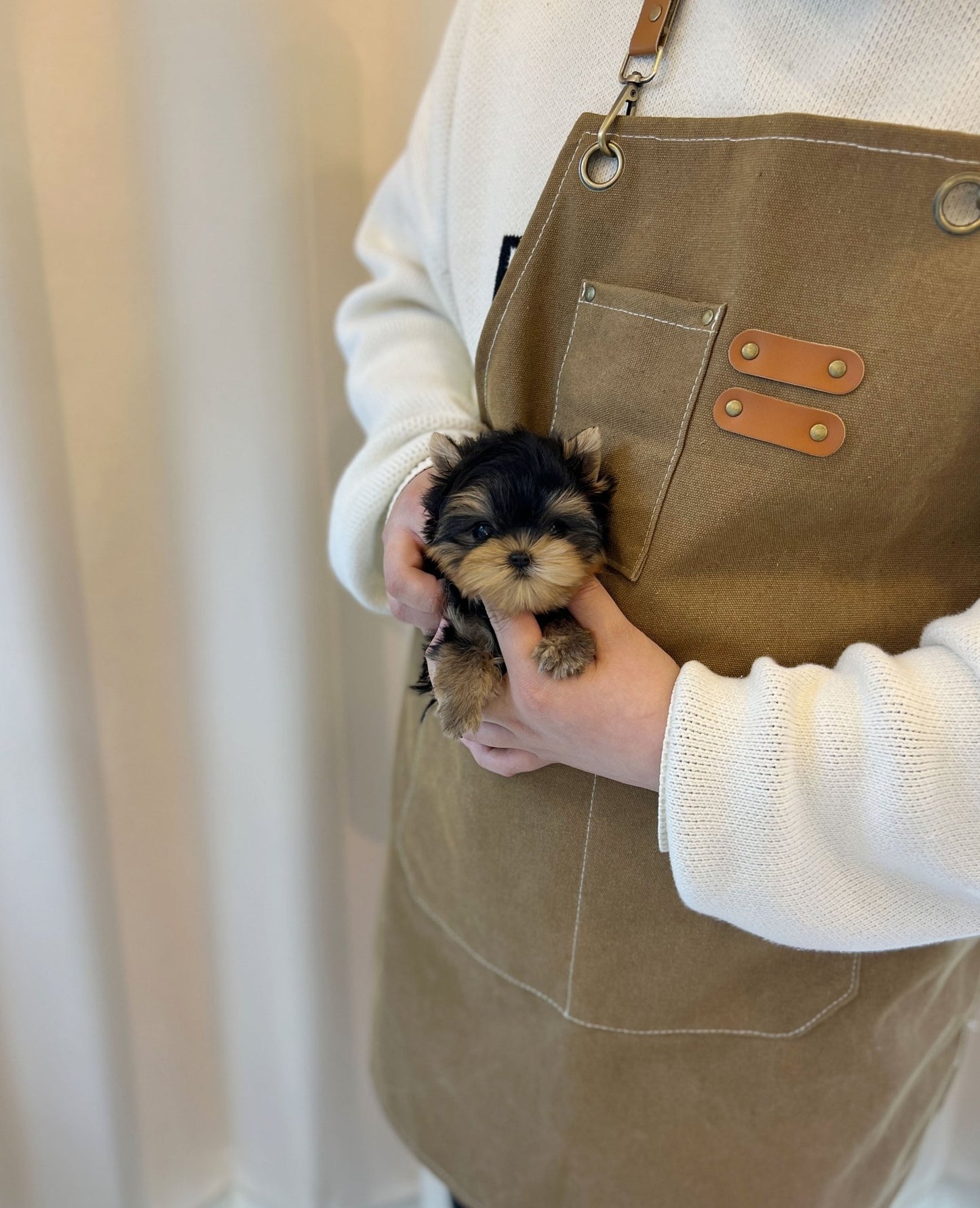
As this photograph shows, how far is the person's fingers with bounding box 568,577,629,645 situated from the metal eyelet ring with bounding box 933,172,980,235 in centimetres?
44

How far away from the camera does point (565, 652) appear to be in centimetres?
80

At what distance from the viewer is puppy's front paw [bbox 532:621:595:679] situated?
798 mm

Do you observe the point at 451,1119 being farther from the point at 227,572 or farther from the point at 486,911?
the point at 227,572

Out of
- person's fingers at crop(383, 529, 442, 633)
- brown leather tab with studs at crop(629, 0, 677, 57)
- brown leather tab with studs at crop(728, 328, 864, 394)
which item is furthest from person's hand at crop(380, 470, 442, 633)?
brown leather tab with studs at crop(629, 0, 677, 57)

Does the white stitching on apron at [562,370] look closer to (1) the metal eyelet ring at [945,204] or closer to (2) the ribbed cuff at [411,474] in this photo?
(2) the ribbed cuff at [411,474]

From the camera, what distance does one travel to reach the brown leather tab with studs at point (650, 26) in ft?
2.56

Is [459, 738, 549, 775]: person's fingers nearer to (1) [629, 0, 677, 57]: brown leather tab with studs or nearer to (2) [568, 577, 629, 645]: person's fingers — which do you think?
(2) [568, 577, 629, 645]: person's fingers

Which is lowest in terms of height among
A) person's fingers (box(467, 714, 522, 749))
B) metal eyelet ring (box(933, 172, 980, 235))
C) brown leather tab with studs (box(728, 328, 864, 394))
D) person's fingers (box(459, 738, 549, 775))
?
person's fingers (box(459, 738, 549, 775))

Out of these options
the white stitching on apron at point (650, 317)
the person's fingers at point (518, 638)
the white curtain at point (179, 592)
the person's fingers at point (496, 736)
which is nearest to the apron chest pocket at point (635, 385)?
the white stitching on apron at point (650, 317)

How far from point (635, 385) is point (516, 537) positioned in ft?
0.66

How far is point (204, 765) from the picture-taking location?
1567mm

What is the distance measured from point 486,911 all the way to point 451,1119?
41 centimetres

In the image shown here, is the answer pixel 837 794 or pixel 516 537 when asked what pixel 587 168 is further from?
pixel 837 794

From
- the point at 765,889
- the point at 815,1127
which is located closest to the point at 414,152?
the point at 765,889
